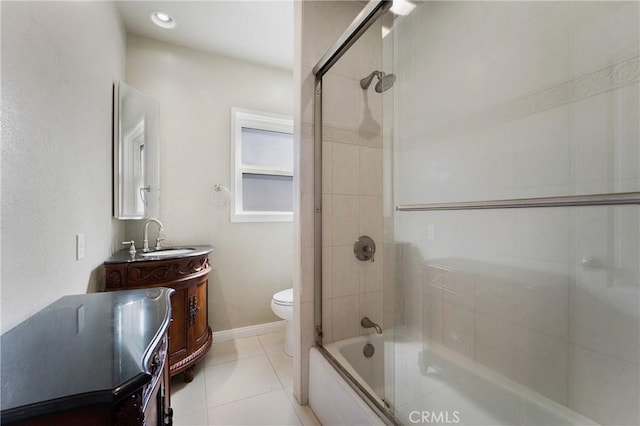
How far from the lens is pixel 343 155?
1.67 meters

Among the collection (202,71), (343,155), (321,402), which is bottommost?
(321,402)

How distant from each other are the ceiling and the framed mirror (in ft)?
1.87

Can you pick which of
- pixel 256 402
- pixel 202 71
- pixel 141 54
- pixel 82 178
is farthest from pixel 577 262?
pixel 141 54

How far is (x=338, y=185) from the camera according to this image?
5.49ft

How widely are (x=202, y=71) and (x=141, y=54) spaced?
1.54 ft

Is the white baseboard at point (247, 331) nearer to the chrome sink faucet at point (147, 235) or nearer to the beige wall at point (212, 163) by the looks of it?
the beige wall at point (212, 163)

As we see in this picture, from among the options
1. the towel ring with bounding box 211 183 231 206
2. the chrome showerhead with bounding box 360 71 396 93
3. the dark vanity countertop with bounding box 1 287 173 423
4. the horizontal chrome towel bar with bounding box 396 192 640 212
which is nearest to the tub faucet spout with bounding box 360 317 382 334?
the horizontal chrome towel bar with bounding box 396 192 640 212

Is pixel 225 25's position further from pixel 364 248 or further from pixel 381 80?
pixel 364 248

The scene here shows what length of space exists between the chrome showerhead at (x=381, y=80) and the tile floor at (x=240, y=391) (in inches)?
77.7

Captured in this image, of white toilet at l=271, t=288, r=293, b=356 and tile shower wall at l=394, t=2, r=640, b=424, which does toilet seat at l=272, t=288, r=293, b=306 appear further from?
tile shower wall at l=394, t=2, r=640, b=424

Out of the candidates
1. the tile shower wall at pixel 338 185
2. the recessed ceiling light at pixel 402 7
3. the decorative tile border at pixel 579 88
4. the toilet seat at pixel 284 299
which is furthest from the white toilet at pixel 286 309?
the recessed ceiling light at pixel 402 7

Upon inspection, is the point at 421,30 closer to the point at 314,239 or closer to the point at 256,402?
the point at 314,239

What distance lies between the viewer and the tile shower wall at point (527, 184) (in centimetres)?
98

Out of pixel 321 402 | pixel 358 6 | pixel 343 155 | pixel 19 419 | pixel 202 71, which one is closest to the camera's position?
pixel 19 419
